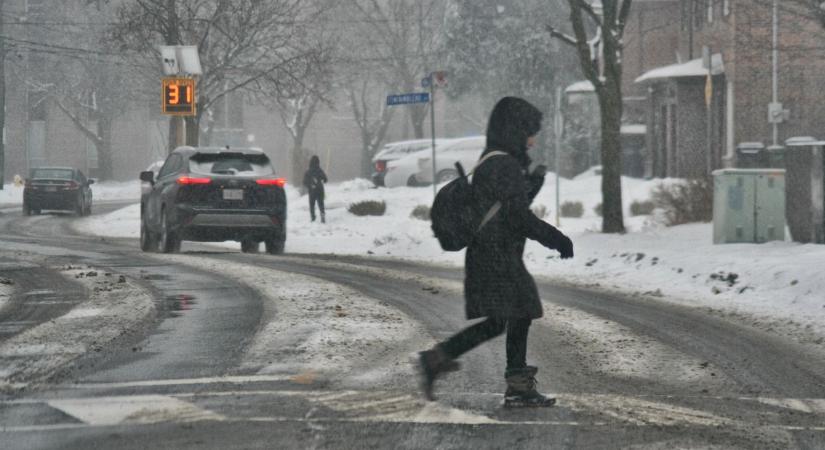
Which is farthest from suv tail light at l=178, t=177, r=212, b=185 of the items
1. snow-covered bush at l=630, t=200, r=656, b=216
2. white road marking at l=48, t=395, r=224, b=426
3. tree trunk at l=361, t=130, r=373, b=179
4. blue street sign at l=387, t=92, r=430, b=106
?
tree trunk at l=361, t=130, r=373, b=179

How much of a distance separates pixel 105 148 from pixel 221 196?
5419 cm

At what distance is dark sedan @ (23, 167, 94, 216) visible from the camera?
41.5 m

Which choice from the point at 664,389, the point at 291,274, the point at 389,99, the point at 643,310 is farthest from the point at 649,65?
the point at 664,389

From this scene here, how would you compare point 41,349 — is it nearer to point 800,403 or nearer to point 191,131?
point 800,403

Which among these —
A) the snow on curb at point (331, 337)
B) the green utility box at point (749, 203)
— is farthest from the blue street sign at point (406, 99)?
the snow on curb at point (331, 337)

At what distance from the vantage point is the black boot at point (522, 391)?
23.9 feet

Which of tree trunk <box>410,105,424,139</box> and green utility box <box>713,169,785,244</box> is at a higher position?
tree trunk <box>410,105,424,139</box>

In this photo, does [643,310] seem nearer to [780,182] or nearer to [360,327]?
[360,327]

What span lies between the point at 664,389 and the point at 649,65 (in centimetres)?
3853

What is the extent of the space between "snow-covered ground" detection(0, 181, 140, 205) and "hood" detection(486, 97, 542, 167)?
47692mm

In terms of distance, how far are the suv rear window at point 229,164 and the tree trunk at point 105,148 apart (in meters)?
51.9

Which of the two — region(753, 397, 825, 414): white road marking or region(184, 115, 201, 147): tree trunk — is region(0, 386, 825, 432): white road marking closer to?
region(753, 397, 825, 414): white road marking

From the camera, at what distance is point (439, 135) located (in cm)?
7944

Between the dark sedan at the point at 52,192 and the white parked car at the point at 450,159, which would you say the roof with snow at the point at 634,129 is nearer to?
the white parked car at the point at 450,159
